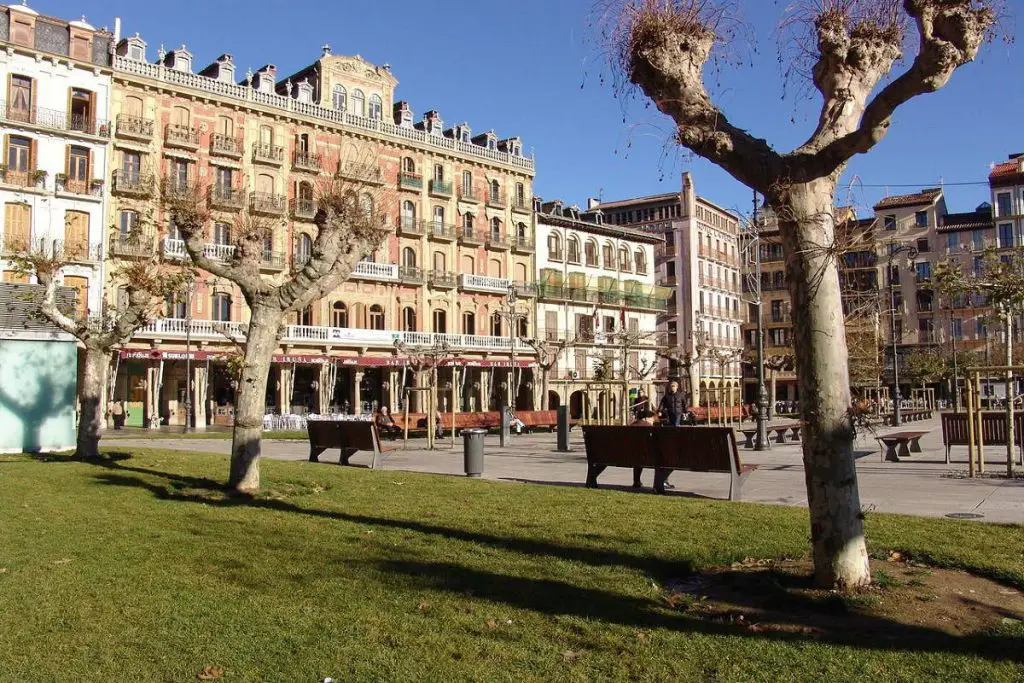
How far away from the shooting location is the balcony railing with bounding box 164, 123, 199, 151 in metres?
38.4

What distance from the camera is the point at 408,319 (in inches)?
1852

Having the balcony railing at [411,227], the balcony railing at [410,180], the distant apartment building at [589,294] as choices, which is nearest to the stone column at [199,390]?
the balcony railing at [411,227]

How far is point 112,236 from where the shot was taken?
36.3 m

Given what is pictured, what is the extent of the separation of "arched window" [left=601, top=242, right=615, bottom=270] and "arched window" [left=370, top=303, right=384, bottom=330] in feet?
59.5

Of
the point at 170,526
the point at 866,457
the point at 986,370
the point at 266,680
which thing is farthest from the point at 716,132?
the point at 866,457

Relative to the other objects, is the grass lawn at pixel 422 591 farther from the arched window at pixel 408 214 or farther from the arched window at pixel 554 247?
the arched window at pixel 554 247

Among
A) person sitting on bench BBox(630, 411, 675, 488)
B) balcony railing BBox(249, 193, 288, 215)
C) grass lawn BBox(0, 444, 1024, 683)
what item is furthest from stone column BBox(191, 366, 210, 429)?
grass lawn BBox(0, 444, 1024, 683)

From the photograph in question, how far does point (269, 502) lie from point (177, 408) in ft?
102

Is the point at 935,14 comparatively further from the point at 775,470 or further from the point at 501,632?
the point at 775,470

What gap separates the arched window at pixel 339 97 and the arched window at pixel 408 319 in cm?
1096

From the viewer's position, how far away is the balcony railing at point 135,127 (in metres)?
37.2

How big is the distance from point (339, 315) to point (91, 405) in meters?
27.9

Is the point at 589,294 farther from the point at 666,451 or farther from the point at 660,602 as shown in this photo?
the point at 660,602

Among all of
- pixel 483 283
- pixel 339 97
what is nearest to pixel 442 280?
pixel 483 283
